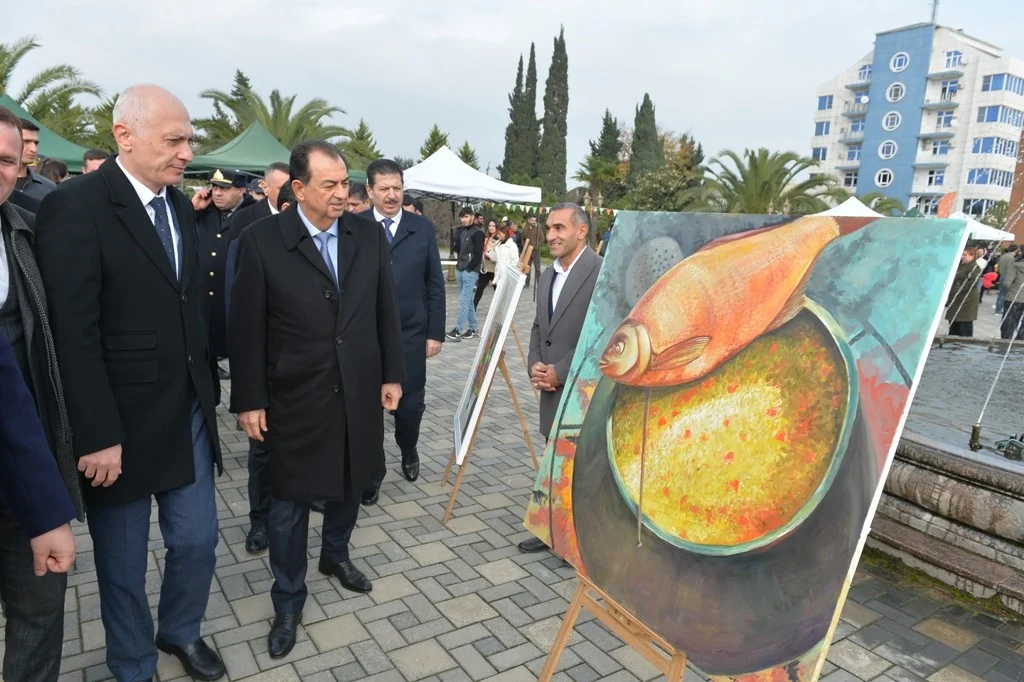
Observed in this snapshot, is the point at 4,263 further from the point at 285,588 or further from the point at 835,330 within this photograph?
the point at 835,330

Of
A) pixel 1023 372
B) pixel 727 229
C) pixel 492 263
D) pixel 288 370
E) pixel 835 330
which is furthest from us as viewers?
pixel 492 263

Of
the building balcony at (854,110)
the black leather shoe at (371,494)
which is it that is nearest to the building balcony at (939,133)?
the building balcony at (854,110)

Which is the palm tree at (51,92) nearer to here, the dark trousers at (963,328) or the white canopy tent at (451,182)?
the white canopy tent at (451,182)

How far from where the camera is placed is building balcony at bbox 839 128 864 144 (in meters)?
60.9

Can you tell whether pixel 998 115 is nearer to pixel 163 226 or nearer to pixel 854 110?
pixel 854 110

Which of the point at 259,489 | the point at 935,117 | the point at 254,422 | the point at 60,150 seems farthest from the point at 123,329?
the point at 935,117

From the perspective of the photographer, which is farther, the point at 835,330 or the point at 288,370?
the point at 288,370

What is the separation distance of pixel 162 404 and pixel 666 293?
193cm

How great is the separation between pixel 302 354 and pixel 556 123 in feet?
196

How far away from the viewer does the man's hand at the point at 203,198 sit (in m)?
5.01

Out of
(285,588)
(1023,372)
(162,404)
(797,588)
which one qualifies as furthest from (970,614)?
(1023,372)

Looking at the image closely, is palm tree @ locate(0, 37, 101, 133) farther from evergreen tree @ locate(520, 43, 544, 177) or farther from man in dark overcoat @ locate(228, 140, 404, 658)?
evergreen tree @ locate(520, 43, 544, 177)

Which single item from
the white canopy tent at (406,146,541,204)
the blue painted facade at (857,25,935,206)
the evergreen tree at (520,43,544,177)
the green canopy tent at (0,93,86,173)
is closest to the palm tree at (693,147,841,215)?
the white canopy tent at (406,146,541,204)

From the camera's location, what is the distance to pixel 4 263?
1.98 m
